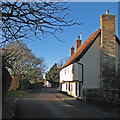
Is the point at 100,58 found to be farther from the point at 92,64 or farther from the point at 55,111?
the point at 55,111

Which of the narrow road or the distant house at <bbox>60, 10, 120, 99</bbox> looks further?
the distant house at <bbox>60, 10, 120, 99</bbox>

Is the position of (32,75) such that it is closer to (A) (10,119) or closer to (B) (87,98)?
(B) (87,98)

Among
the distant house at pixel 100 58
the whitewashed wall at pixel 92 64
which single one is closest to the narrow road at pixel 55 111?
the distant house at pixel 100 58

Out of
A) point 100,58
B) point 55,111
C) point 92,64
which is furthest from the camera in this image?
point 92,64

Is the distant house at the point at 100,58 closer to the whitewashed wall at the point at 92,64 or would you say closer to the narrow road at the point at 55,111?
the whitewashed wall at the point at 92,64

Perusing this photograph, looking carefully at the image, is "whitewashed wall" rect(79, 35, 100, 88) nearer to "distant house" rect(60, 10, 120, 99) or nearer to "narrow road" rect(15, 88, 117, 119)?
"distant house" rect(60, 10, 120, 99)

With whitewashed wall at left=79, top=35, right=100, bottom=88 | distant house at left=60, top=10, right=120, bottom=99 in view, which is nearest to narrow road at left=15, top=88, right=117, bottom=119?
distant house at left=60, top=10, right=120, bottom=99

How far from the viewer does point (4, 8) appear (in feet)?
21.9

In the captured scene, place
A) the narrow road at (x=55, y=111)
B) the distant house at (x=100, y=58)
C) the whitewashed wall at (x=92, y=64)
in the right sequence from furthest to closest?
the whitewashed wall at (x=92, y=64) < the distant house at (x=100, y=58) < the narrow road at (x=55, y=111)

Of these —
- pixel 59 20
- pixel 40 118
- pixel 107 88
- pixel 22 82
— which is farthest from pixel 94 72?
pixel 22 82

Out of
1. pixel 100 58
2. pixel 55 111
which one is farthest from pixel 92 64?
pixel 55 111

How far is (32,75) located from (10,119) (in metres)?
33.6

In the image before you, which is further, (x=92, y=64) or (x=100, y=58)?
(x=92, y=64)

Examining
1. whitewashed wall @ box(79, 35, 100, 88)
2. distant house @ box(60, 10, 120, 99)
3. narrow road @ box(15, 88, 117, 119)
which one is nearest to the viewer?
narrow road @ box(15, 88, 117, 119)
